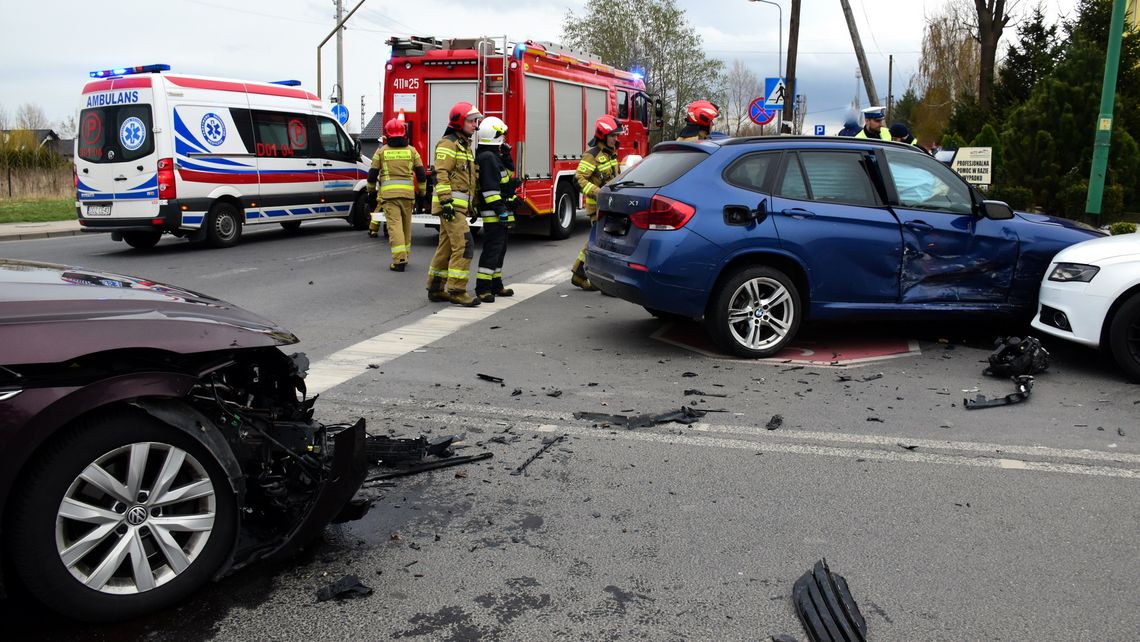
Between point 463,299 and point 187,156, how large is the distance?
259 inches

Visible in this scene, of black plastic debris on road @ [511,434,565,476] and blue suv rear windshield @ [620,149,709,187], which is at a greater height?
blue suv rear windshield @ [620,149,709,187]

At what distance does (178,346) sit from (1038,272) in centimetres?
655

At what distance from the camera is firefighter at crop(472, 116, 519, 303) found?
9477 mm

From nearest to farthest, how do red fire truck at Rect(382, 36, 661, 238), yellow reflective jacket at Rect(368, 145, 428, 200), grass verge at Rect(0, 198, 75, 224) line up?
yellow reflective jacket at Rect(368, 145, 428, 200), red fire truck at Rect(382, 36, 661, 238), grass verge at Rect(0, 198, 75, 224)

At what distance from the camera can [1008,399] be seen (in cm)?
603

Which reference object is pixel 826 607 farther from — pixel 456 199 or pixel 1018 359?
pixel 456 199

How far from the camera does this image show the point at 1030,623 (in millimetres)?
3182

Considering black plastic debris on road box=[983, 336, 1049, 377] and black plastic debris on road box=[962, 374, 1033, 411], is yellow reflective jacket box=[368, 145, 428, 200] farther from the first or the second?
black plastic debris on road box=[962, 374, 1033, 411]

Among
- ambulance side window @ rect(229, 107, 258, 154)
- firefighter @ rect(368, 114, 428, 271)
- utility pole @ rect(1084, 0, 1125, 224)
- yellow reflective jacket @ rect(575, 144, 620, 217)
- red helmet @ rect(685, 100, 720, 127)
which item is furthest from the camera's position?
ambulance side window @ rect(229, 107, 258, 154)

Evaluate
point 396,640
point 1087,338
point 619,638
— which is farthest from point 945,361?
point 396,640

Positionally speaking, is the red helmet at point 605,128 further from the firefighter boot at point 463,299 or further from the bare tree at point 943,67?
the bare tree at point 943,67

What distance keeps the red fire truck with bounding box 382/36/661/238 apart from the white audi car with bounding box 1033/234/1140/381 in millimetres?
8845

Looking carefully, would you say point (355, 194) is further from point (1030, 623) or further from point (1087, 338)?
point (1030, 623)

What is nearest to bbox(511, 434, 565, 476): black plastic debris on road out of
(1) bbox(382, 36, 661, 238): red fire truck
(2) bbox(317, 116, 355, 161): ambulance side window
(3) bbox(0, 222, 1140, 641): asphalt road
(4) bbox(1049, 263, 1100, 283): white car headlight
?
(3) bbox(0, 222, 1140, 641): asphalt road
